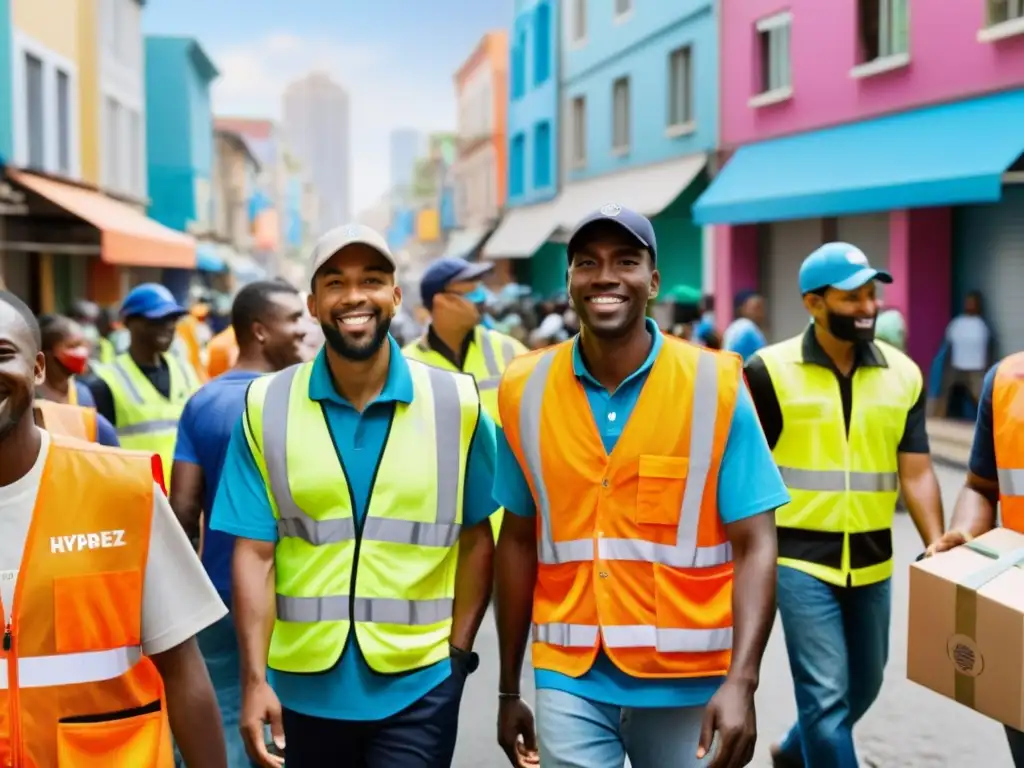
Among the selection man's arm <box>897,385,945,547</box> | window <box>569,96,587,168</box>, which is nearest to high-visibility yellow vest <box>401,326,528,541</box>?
man's arm <box>897,385,945,547</box>

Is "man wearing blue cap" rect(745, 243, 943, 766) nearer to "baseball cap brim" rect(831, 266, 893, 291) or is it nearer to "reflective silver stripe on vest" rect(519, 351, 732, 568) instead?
"baseball cap brim" rect(831, 266, 893, 291)

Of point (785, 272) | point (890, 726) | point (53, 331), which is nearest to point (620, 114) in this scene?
point (785, 272)

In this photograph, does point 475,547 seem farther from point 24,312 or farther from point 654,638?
point 24,312

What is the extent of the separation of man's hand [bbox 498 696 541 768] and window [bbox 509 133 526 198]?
36544 mm

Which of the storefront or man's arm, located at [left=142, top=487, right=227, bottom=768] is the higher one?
the storefront

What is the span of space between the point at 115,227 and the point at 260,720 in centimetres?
1976

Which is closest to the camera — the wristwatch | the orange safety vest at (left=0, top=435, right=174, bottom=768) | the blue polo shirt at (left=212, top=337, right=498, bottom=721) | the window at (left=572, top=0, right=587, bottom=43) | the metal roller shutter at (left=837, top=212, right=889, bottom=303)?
the orange safety vest at (left=0, top=435, right=174, bottom=768)

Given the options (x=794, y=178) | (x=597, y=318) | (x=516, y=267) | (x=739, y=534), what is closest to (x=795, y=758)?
(x=739, y=534)

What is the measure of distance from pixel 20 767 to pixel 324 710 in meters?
1.19

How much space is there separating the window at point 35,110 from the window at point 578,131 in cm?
1410


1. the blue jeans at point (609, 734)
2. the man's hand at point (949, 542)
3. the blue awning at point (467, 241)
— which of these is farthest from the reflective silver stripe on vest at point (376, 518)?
the blue awning at point (467, 241)

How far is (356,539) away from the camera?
11.7 ft

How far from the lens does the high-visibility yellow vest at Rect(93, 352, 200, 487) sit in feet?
21.6

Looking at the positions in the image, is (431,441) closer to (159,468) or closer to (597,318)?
(597,318)
